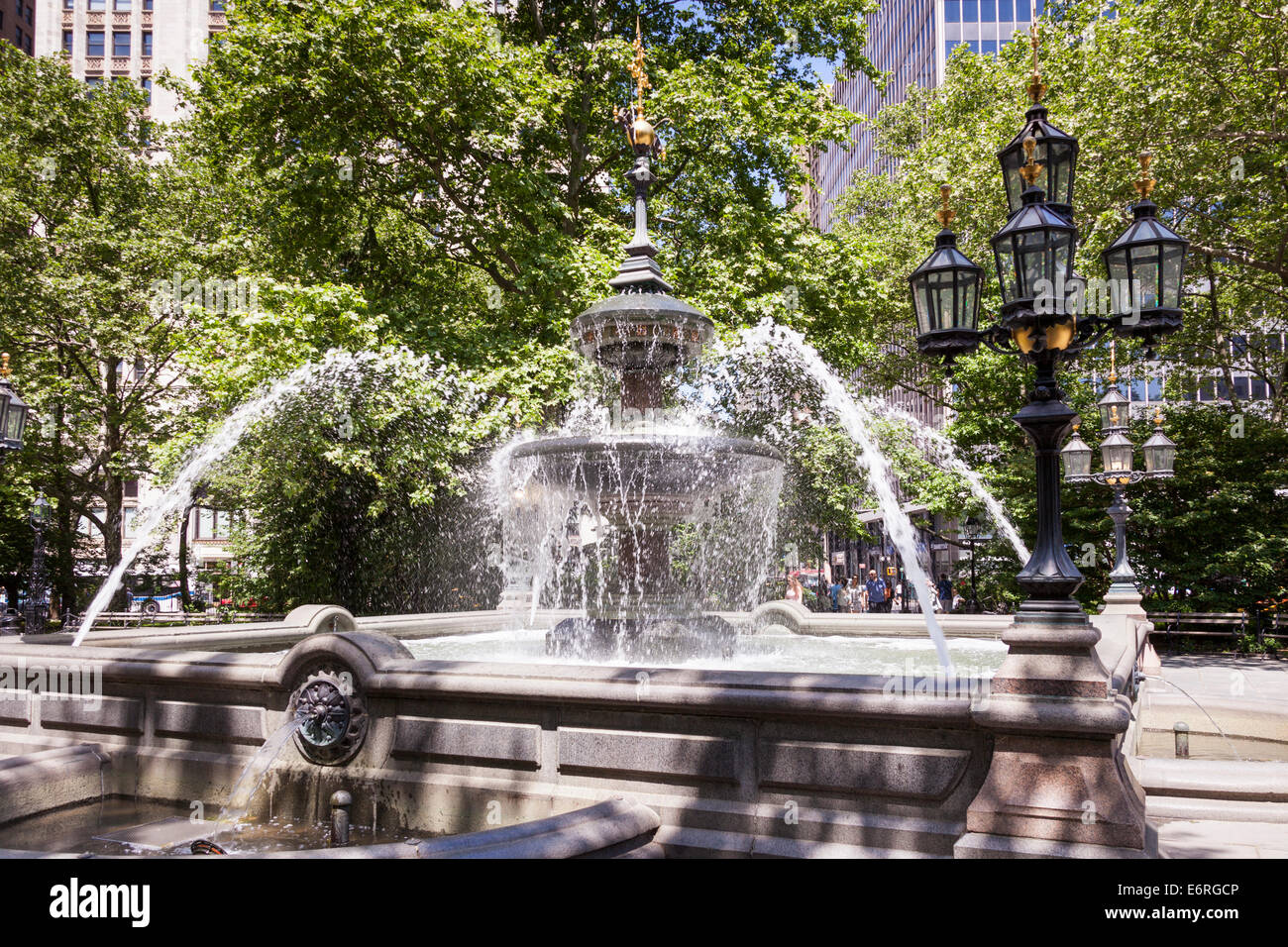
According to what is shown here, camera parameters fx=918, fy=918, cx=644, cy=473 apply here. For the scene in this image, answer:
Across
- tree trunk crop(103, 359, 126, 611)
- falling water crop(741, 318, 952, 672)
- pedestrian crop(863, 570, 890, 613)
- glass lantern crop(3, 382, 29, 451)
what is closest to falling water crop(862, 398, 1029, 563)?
falling water crop(741, 318, 952, 672)

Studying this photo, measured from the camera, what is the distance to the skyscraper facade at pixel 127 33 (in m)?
56.7

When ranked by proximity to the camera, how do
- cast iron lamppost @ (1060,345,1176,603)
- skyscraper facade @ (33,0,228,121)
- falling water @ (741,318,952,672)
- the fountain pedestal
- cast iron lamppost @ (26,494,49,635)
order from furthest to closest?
skyscraper facade @ (33,0,228,121), cast iron lamppost @ (26,494,49,635), cast iron lamppost @ (1060,345,1176,603), falling water @ (741,318,952,672), the fountain pedestal

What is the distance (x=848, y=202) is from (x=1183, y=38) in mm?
21789

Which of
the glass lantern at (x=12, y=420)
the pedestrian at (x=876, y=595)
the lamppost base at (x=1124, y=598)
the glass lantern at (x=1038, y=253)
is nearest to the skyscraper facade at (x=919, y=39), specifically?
the pedestrian at (x=876, y=595)

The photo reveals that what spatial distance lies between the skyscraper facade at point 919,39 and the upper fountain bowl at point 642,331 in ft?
139

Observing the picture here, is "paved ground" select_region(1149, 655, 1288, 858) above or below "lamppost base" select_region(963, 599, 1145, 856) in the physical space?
below

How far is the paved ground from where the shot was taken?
5.43 metres

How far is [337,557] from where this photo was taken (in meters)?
24.3

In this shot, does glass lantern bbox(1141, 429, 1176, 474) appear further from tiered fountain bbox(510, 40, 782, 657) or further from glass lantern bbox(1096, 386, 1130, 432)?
tiered fountain bbox(510, 40, 782, 657)

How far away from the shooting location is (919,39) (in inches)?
2655

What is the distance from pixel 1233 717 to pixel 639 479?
6.55m

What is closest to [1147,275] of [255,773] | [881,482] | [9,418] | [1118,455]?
[881,482]

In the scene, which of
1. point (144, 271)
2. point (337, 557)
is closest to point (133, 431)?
point (144, 271)

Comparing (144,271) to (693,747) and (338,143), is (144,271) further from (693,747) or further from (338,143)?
(693,747)
